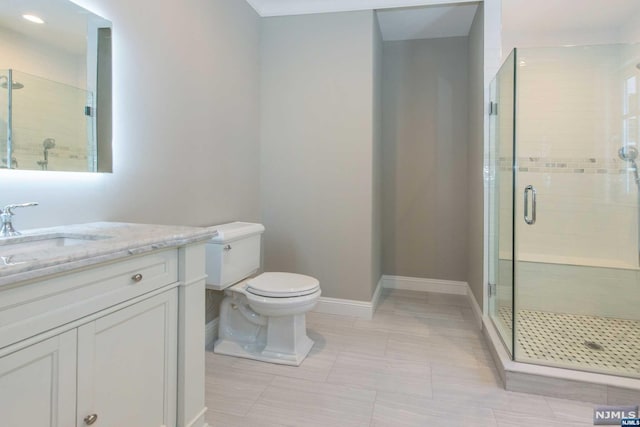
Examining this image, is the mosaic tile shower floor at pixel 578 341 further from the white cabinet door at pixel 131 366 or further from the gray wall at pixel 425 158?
the white cabinet door at pixel 131 366

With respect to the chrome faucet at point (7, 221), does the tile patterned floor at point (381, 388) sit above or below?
below

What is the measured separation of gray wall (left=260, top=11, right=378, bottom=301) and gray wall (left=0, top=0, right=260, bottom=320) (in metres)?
0.24

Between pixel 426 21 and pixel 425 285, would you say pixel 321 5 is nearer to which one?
pixel 426 21

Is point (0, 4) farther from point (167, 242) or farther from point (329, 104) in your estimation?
point (329, 104)

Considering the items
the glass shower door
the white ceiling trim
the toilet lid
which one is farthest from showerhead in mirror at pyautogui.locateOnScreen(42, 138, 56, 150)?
the glass shower door

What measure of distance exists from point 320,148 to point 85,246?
217 centimetres

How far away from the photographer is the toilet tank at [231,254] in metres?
2.02

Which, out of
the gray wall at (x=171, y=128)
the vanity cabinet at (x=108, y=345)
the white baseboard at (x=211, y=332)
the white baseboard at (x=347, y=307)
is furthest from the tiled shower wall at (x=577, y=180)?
the vanity cabinet at (x=108, y=345)

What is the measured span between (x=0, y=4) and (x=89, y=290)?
1036 mm

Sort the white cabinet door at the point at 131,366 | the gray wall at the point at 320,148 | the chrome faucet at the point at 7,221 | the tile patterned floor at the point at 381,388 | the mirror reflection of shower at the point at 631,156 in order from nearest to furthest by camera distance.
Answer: the white cabinet door at the point at 131,366, the chrome faucet at the point at 7,221, the tile patterned floor at the point at 381,388, the mirror reflection of shower at the point at 631,156, the gray wall at the point at 320,148

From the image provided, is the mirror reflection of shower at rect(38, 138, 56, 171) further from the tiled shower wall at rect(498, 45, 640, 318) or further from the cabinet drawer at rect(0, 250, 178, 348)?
the tiled shower wall at rect(498, 45, 640, 318)

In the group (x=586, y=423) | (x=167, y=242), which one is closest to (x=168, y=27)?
(x=167, y=242)

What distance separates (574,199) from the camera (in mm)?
2814

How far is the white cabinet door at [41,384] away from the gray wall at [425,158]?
3.10 metres
